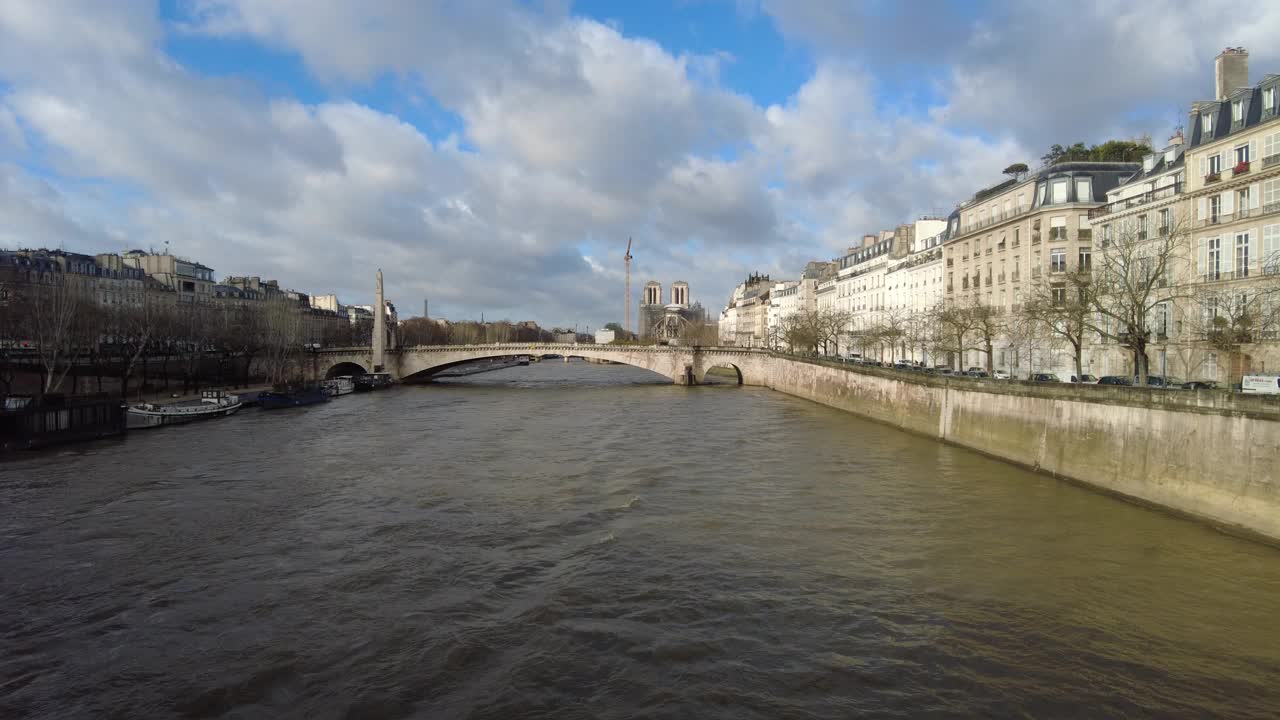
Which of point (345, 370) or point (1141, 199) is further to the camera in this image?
point (345, 370)

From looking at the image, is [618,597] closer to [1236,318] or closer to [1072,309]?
[1236,318]

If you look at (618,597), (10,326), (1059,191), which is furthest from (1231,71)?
(10,326)

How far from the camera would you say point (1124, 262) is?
24.1 metres

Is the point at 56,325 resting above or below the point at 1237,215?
below

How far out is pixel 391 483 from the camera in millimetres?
21812

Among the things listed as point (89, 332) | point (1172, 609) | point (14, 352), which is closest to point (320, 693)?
point (1172, 609)

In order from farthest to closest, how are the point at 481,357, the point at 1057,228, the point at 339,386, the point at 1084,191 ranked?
the point at 481,357
the point at 339,386
the point at 1057,228
the point at 1084,191

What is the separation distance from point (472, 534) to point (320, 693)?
6.91 m

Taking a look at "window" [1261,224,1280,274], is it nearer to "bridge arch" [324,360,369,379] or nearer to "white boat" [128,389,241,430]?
"white boat" [128,389,241,430]

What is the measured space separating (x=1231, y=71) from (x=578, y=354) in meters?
56.6

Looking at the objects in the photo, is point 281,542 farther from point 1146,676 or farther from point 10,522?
point 1146,676

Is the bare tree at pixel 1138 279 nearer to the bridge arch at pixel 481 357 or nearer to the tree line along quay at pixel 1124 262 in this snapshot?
the tree line along quay at pixel 1124 262

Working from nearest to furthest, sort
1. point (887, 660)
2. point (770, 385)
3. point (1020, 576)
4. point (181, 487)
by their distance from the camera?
point (887, 660), point (1020, 576), point (181, 487), point (770, 385)

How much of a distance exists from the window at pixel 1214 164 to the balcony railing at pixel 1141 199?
168 centimetres
